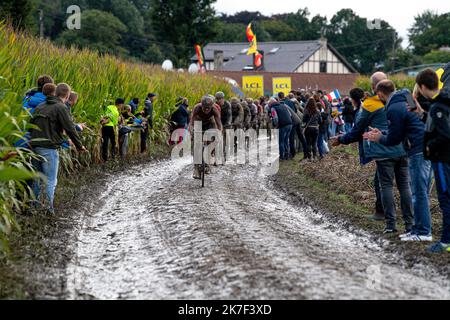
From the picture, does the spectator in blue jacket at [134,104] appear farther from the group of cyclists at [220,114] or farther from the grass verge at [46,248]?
the grass verge at [46,248]

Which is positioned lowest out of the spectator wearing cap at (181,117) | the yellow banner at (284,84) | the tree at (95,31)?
the spectator wearing cap at (181,117)

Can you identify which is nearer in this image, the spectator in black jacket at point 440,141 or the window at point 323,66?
the spectator in black jacket at point 440,141

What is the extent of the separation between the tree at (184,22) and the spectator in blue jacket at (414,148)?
59365 millimetres

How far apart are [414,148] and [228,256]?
10.2 ft

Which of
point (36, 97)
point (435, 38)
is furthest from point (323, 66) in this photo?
point (36, 97)

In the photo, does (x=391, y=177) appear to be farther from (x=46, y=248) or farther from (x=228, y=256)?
(x=46, y=248)

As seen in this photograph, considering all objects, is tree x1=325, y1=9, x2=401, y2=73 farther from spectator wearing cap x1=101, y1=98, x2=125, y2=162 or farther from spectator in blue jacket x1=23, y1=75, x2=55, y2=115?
spectator in blue jacket x1=23, y1=75, x2=55, y2=115

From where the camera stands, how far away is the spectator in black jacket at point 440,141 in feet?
27.6

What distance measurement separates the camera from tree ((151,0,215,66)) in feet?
225

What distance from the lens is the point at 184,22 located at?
2724 inches

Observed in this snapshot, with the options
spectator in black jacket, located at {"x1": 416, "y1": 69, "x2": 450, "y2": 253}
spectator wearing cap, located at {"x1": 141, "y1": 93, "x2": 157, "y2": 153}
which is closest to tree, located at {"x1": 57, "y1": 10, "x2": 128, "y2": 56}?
spectator wearing cap, located at {"x1": 141, "y1": 93, "x2": 157, "y2": 153}

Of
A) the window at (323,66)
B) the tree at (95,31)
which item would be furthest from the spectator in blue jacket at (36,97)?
the window at (323,66)
